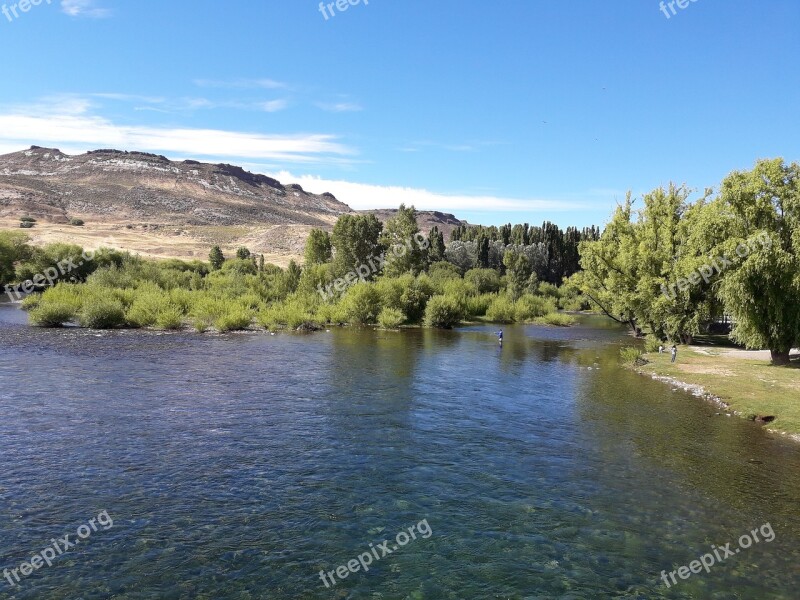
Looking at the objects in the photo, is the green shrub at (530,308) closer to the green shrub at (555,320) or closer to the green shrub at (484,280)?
the green shrub at (555,320)

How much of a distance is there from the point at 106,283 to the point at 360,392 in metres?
50.1

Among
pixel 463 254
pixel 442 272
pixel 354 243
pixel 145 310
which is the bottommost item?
pixel 145 310

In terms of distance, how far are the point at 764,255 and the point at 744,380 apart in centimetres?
849

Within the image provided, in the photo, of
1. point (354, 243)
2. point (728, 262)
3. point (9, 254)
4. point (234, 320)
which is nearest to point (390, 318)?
point (234, 320)

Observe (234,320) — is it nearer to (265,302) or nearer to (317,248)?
(265,302)

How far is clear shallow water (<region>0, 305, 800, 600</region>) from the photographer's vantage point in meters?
13.6

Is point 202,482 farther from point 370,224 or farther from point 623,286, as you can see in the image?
point 370,224

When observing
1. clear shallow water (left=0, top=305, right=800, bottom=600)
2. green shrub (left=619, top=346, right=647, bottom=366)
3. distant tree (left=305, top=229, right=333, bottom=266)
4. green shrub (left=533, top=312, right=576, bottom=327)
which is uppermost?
distant tree (left=305, top=229, right=333, bottom=266)

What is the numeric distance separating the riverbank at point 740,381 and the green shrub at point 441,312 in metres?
29.4

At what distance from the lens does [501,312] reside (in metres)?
88.1

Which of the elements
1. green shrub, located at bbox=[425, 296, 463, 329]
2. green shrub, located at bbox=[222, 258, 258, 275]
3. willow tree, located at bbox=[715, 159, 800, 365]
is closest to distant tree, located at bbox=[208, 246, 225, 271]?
green shrub, located at bbox=[222, 258, 258, 275]

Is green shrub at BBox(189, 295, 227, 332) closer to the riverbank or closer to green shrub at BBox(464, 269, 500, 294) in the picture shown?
the riverbank

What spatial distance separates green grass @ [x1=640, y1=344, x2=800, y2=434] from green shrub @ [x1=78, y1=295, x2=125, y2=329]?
50.7 metres

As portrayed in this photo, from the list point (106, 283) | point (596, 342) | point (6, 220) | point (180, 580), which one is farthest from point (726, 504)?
point (6, 220)
